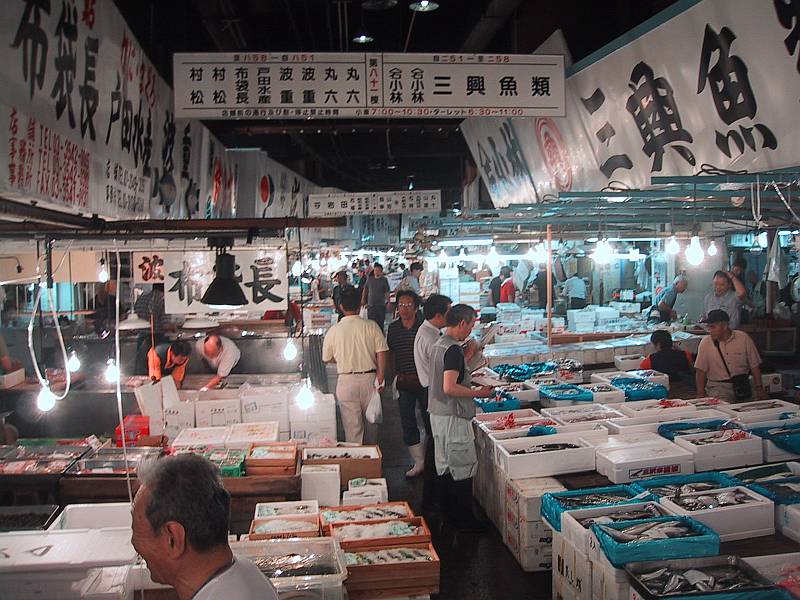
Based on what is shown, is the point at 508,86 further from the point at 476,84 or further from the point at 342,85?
the point at 342,85

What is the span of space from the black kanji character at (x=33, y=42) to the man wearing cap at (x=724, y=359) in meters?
7.60

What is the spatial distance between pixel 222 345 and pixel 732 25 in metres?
7.88

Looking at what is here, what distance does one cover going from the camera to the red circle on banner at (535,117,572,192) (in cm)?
882

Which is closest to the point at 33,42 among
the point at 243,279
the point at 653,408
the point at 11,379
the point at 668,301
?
the point at 243,279

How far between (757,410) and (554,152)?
13.4ft

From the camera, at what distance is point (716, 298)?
11641 millimetres

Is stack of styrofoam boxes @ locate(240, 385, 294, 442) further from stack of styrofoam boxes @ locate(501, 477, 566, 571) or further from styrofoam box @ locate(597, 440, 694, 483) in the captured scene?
styrofoam box @ locate(597, 440, 694, 483)

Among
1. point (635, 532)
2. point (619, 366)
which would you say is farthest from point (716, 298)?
point (635, 532)

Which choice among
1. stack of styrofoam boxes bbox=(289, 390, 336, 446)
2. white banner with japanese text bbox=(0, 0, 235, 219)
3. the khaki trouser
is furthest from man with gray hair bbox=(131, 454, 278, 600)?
the khaki trouser

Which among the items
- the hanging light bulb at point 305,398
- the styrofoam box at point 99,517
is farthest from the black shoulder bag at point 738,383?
the styrofoam box at point 99,517

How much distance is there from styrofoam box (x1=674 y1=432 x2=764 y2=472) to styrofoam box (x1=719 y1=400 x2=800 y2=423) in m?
0.72

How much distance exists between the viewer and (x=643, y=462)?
5914 millimetres

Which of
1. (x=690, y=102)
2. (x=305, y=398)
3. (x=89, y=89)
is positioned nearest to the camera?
(x=89, y=89)

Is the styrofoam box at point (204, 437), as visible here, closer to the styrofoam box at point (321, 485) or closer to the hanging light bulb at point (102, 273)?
the styrofoam box at point (321, 485)
